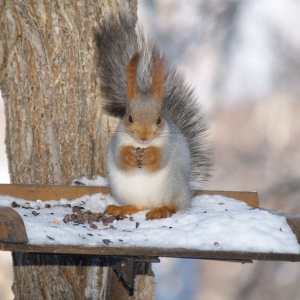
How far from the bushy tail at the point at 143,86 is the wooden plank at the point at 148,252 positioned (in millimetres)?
950

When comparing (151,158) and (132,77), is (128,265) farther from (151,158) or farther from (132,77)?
(132,77)

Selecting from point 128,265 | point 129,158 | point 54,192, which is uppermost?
point 129,158

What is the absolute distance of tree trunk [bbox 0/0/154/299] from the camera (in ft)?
10.4

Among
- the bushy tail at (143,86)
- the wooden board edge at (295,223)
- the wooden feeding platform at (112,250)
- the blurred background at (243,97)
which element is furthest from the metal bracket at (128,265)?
the blurred background at (243,97)

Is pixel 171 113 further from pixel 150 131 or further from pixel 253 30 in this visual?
pixel 253 30

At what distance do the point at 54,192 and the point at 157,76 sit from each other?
0.49 metres

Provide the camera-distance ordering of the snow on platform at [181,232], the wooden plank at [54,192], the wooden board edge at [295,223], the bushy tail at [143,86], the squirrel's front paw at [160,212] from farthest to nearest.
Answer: the bushy tail at [143,86]
the wooden plank at [54,192]
the squirrel's front paw at [160,212]
the wooden board edge at [295,223]
the snow on platform at [181,232]

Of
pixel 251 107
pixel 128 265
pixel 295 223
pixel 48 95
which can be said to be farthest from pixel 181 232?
pixel 251 107

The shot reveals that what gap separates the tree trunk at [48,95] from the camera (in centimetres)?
318

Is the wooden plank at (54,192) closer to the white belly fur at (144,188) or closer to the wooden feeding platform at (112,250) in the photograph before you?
the white belly fur at (144,188)

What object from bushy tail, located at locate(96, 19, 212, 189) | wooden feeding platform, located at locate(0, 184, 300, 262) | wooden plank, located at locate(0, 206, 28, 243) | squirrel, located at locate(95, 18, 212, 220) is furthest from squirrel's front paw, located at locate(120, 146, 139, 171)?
wooden plank, located at locate(0, 206, 28, 243)

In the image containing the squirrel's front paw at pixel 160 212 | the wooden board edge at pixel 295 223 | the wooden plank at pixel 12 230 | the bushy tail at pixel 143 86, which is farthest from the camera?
the bushy tail at pixel 143 86

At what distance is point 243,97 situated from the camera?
556 cm

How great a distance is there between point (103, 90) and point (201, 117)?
0.36 m
